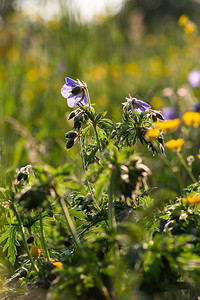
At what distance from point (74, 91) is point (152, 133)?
398mm

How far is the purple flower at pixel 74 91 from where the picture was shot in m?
1.62

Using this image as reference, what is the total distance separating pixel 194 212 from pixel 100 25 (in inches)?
266

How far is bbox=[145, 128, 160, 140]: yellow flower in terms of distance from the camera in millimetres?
1435

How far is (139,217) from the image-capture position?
1.45 m

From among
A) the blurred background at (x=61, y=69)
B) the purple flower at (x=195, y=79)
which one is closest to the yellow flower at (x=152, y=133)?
the blurred background at (x=61, y=69)

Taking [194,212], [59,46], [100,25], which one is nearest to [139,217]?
[194,212]

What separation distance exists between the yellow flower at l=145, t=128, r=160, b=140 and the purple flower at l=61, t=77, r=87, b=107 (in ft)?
1.14

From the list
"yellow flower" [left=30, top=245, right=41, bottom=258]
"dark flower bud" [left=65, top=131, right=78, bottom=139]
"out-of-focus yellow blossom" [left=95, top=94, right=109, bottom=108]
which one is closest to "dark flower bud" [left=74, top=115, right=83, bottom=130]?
"dark flower bud" [left=65, top=131, right=78, bottom=139]

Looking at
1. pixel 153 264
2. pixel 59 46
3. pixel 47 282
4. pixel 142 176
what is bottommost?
pixel 47 282

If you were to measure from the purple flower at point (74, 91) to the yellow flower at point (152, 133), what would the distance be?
0.35 meters

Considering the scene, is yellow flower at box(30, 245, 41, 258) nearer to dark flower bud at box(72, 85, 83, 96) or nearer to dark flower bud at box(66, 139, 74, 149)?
dark flower bud at box(66, 139, 74, 149)

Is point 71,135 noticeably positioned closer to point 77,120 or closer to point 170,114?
point 77,120

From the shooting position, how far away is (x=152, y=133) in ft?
4.70

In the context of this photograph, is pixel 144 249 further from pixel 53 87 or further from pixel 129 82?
pixel 129 82
